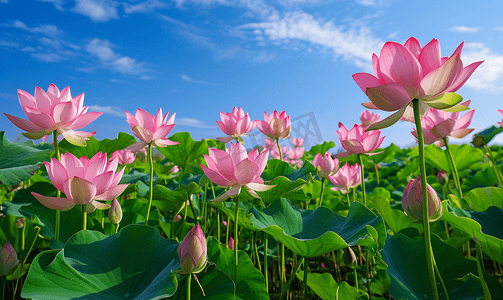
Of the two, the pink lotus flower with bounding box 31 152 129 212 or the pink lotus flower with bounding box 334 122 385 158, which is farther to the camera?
the pink lotus flower with bounding box 334 122 385 158

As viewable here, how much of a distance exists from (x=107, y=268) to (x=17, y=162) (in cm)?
56

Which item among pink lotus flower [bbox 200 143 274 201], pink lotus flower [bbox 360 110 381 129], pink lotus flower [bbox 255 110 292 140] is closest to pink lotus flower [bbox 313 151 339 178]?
pink lotus flower [bbox 255 110 292 140]

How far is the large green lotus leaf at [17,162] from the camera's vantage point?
851 mm

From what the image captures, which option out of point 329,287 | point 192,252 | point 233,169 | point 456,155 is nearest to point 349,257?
point 329,287

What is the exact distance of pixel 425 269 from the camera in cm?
85

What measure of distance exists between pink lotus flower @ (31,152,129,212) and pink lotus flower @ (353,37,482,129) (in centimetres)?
68

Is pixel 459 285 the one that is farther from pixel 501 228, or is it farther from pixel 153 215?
pixel 153 215

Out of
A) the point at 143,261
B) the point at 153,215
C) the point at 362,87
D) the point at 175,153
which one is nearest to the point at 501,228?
the point at 362,87

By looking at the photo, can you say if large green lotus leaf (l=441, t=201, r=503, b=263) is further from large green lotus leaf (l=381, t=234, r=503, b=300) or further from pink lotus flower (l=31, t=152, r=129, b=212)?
pink lotus flower (l=31, t=152, r=129, b=212)

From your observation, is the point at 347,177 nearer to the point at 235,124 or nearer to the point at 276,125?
the point at 276,125

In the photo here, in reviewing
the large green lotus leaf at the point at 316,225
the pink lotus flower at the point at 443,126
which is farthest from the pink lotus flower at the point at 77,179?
the pink lotus flower at the point at 443,126

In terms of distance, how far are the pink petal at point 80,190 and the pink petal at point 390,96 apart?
697mm

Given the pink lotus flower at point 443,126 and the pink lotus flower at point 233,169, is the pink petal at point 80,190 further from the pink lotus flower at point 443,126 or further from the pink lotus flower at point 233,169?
the pink lotus flower at point 443,126

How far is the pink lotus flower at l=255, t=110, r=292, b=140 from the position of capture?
5.04ft
